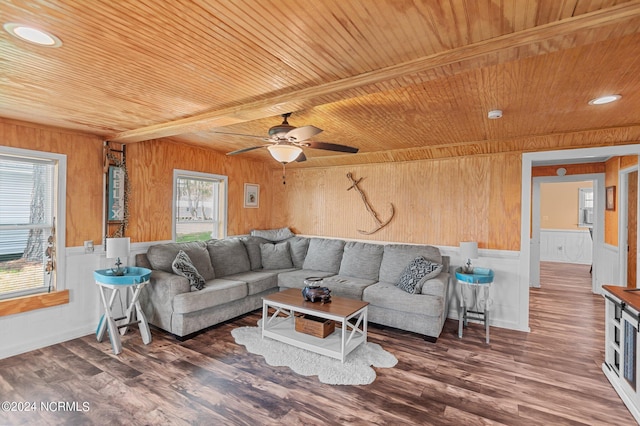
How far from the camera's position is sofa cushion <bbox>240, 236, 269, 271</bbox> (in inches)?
200

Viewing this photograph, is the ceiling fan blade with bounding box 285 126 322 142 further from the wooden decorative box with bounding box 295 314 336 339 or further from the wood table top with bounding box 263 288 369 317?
the wooden decorative box with bounding box 295 314 336 339

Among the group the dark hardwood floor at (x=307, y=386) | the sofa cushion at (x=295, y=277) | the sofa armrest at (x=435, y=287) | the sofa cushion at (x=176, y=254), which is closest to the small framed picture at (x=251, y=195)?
the sofa cushion at (x=176, y=254)

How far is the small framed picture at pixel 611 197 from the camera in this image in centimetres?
509

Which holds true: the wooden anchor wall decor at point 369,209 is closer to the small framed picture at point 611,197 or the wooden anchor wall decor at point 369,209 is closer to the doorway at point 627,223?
the doorway at point 627,223

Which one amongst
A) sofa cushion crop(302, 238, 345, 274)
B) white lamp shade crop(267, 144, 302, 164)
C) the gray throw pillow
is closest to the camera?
white lamp shade crop(267, 144, 302, 164)

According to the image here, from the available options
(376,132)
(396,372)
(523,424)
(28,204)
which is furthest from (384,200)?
(28,204)

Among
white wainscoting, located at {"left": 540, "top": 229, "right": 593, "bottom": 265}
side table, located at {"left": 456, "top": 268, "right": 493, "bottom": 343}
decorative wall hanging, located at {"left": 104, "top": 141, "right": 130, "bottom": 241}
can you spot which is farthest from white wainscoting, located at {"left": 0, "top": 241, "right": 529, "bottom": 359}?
white wainscoting, located at {"left": 540, "top": 229, "right": 593, "bottom": 265}

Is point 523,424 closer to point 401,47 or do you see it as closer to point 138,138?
point 401,47

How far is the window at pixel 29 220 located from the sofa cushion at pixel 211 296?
1420 mm

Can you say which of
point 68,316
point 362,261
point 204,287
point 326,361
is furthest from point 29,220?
point 362,261

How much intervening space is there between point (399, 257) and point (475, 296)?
1120 mm

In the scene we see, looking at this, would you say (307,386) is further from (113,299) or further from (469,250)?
(469,250)

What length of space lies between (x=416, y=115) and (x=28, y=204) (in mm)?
4081

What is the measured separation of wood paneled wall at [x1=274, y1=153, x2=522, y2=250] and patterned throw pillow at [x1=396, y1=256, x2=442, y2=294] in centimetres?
83
